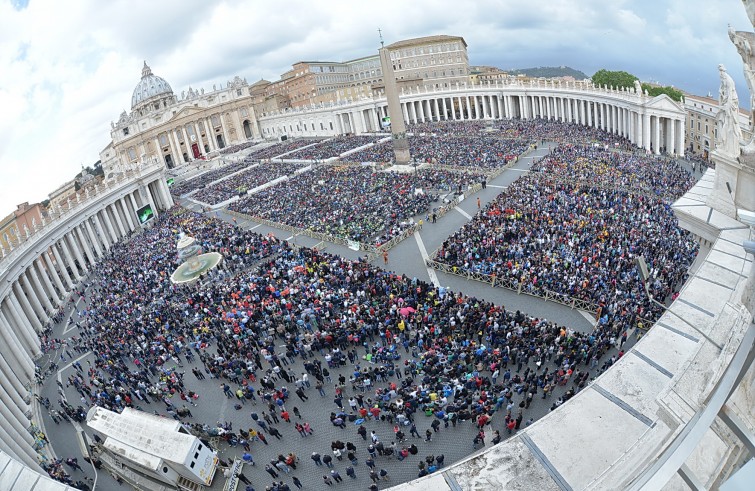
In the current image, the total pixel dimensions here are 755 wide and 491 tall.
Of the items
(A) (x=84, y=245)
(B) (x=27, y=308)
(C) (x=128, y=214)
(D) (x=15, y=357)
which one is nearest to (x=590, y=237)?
(D) (x=15, y=357)

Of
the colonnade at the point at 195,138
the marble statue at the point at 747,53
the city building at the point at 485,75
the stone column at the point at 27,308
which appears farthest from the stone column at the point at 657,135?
the colonnade at the point at 195,138

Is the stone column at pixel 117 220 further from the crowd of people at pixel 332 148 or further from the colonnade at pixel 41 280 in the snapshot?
the crowd of people at pixel 332 148

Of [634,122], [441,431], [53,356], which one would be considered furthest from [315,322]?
[634,122]

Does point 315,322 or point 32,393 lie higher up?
point 315,322

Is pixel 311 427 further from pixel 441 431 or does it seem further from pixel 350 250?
pixel 350 250

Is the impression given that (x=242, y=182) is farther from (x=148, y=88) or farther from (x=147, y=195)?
(x=148, y=88)
